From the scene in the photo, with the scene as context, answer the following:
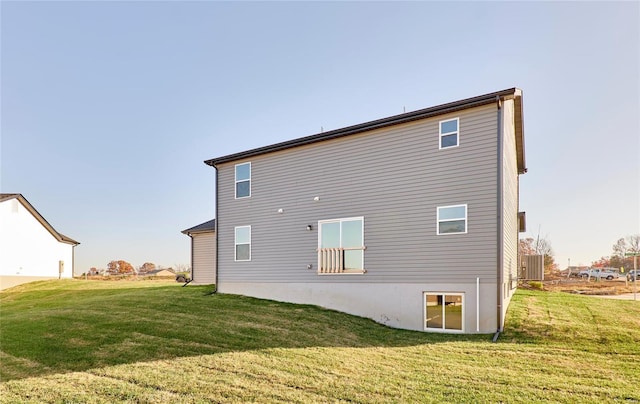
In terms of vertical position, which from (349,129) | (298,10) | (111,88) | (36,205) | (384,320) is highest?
(298,10)

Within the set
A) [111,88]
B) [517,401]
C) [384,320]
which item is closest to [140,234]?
[111,88]

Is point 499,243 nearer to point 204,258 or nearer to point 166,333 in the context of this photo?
point 166,333

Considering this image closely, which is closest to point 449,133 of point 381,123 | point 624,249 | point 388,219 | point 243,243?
point 381,123

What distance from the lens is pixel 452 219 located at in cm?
1085

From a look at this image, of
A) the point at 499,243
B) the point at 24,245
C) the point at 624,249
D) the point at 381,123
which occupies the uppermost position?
the point at 381,123

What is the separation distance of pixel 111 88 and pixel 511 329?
19.1 m

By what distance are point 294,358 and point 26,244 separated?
2621 centimetres

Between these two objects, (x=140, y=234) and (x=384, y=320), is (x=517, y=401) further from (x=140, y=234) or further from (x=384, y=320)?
(x=140, y=234)

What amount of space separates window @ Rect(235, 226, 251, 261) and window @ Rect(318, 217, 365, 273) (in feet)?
10.5

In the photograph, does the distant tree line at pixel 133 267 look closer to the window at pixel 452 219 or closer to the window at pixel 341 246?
the window at pixel 341 246

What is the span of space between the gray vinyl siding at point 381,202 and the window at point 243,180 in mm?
275

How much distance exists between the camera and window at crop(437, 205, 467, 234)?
1070cm

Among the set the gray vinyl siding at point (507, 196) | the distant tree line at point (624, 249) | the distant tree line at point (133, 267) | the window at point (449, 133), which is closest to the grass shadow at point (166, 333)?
the gray vinyl siding at point (507, 196)

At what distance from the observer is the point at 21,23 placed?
1417 centimetres
